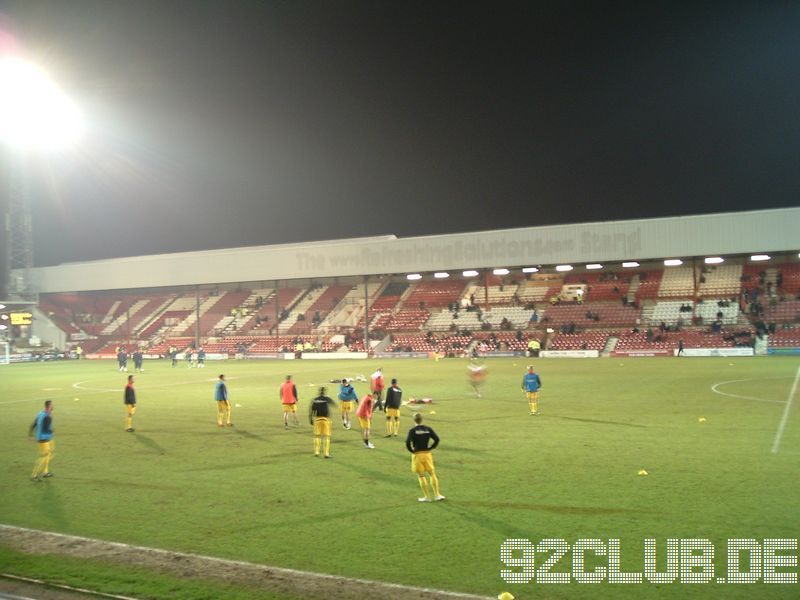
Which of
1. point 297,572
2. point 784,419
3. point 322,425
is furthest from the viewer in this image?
point 784,419

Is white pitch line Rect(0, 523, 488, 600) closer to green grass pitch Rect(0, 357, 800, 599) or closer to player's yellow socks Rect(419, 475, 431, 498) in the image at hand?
green grass pitch Rect(0, 357, 800, 599)

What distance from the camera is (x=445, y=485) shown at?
1260 cm

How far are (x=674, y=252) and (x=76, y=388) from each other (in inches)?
1793

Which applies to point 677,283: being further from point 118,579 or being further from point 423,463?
point 118,579

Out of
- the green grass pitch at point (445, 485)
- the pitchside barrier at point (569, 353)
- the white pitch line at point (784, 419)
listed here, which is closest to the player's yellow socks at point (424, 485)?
the green grass pitch at point (445, 485)

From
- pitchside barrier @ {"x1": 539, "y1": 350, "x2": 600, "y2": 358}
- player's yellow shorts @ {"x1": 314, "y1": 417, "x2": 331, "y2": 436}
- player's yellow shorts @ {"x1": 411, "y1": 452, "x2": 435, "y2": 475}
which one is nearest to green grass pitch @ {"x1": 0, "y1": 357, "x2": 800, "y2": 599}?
player's yellow shorts @ {"x1": 411, "y1": 452, "x2": 435, "y2": 475}

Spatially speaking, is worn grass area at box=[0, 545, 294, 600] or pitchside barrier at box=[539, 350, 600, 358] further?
pitchside barrier at box=[539, 350, 600, 358]

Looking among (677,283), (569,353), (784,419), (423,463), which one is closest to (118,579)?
(423,463)

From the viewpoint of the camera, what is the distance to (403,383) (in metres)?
33.4

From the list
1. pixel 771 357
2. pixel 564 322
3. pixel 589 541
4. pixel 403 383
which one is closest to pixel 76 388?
pixel 403 383

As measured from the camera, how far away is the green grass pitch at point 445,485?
29.9 feet

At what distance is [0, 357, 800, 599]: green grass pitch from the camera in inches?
359

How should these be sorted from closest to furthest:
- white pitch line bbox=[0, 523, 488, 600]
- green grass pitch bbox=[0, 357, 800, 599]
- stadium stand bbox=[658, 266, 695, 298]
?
white pitch line bbox=[0, 523, 488, 600] < green grass pitch bbox=[0, 357, 800, 599] < stadium stand bbox=[658, 266, 695, 298]

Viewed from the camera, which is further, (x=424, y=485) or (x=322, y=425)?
(x=322, y=425)
